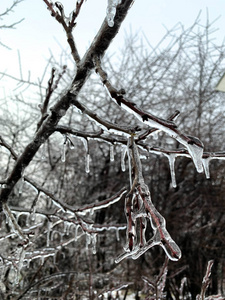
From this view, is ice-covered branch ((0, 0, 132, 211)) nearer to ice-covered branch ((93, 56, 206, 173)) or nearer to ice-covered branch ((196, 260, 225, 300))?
ice-covered branch ((93, 56, 206, 173))

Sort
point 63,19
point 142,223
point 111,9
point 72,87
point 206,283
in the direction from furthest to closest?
point 206,283 < point 72,87 < point 63,19 < point 111,9 < point 142,223

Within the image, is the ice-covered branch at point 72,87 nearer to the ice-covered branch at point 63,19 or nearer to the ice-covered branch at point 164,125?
the ice-covered branch at point 63,19

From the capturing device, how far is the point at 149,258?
8.28 meters

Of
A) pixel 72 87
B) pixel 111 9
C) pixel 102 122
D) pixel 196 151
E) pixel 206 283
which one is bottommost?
pixel 206 283

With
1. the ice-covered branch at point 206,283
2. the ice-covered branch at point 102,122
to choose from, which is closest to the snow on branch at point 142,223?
the ice-covered branch at point 102,122

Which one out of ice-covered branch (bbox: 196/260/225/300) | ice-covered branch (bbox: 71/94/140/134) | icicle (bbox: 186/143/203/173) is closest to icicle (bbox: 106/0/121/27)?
ice-covered branch (bbox: 71/94/140/134)

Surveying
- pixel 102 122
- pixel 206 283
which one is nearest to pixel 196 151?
pixel 102 122

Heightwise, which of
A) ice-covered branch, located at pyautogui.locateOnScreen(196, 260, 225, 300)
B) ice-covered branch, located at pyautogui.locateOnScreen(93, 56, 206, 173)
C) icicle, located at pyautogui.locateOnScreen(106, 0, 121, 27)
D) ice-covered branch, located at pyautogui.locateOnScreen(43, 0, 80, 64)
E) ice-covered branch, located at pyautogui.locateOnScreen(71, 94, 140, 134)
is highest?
ice-covered branch, located at pyautogui.locateOnScreen(43, 0, 80, 64)

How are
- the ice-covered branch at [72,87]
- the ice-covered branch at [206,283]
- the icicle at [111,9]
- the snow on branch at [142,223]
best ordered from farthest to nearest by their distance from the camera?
1. the ice-covered branch at [206,283]
2. the ice-covered branch at [72,87]
3. the icicle at [111,9]
4. the snow on branch at [142,223]

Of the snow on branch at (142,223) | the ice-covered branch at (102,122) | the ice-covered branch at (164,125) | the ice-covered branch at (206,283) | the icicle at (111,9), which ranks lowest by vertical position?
the ice-covered branch at (206,283)

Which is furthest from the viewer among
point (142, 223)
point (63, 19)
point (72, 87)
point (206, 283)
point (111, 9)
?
point (206, 283)

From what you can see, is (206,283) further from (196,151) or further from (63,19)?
(63,19)

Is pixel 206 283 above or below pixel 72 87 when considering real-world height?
below

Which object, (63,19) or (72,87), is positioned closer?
(63,19)
